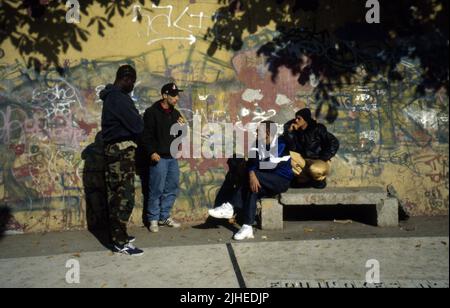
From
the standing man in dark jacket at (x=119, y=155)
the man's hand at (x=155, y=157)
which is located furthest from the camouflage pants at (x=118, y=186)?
the man's hand at (x=155, y=157)

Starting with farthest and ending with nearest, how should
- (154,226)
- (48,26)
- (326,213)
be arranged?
(326,213)
(48,26)
(154,226)

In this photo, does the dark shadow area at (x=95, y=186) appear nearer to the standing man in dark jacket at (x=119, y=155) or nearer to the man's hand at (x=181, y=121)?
the man's hand at (x=181, y=121)

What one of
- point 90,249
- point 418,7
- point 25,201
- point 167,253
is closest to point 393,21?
point 418,7

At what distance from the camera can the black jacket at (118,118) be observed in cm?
521

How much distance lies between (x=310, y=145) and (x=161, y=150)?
2040mm

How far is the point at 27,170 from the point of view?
6.55m

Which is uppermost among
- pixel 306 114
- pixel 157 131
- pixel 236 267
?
pixel 306 114

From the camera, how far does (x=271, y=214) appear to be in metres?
6.29

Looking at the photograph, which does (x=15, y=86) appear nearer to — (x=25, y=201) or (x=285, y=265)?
(x=25, y=201)

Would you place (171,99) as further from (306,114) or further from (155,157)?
(306,114)

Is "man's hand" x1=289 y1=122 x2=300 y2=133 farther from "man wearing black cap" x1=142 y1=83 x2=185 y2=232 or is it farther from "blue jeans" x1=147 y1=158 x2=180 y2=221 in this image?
"blue jeans" x1=147 y1=158 x2=180 y2=221

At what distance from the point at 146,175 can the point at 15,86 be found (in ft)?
6.80

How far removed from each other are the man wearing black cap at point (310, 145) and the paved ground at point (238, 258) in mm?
651

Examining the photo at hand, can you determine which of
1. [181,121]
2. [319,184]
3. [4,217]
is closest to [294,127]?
[319,184]
